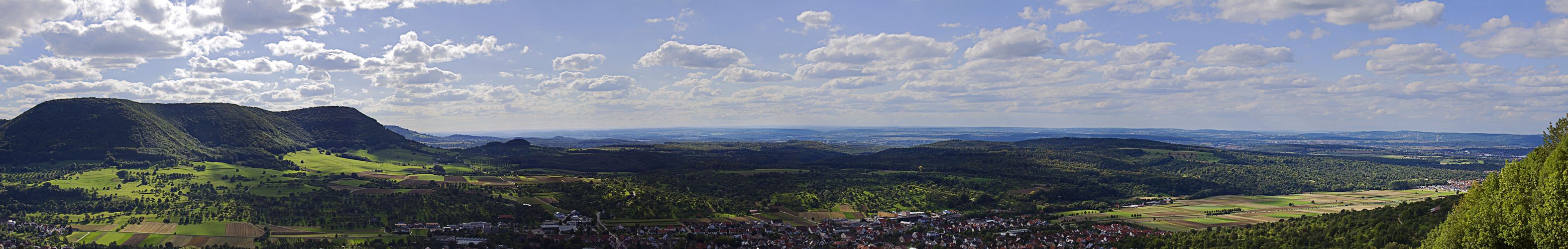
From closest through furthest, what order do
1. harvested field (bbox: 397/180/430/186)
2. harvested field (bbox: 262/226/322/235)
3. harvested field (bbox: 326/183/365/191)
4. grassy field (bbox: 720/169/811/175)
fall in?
harvested field (bbox: 262/226/322/235), harvested field (bbox: 326/183/365/191), harvested field (bbox: 397/180/430/186), grassy field (bbox: 720/169/811/175)

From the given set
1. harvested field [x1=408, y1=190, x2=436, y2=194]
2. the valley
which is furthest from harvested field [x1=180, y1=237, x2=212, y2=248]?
harvested field [x1=408, y1=190, x2=436, y2=194]

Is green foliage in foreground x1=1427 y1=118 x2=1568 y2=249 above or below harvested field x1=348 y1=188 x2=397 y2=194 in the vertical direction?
above

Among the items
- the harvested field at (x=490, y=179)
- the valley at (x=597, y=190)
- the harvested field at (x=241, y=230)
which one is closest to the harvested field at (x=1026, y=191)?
the valley at (x=597, y=190)

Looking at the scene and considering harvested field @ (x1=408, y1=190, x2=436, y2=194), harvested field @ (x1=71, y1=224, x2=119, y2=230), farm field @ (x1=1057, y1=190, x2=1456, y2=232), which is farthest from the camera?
harvested field @ (x1=408, y1=190, x2=436, y2=194)

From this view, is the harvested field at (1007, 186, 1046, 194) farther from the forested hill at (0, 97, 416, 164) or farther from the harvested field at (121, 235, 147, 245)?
the forested hill at (0, 97, 416, 164)

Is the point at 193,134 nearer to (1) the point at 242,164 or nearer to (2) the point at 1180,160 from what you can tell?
(1) the point at 242,164

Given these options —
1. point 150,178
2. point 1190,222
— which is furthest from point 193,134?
point 1190,222

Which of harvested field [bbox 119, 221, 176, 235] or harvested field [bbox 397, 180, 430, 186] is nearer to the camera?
harvested field [bbox 119, 221, 176, 235]
